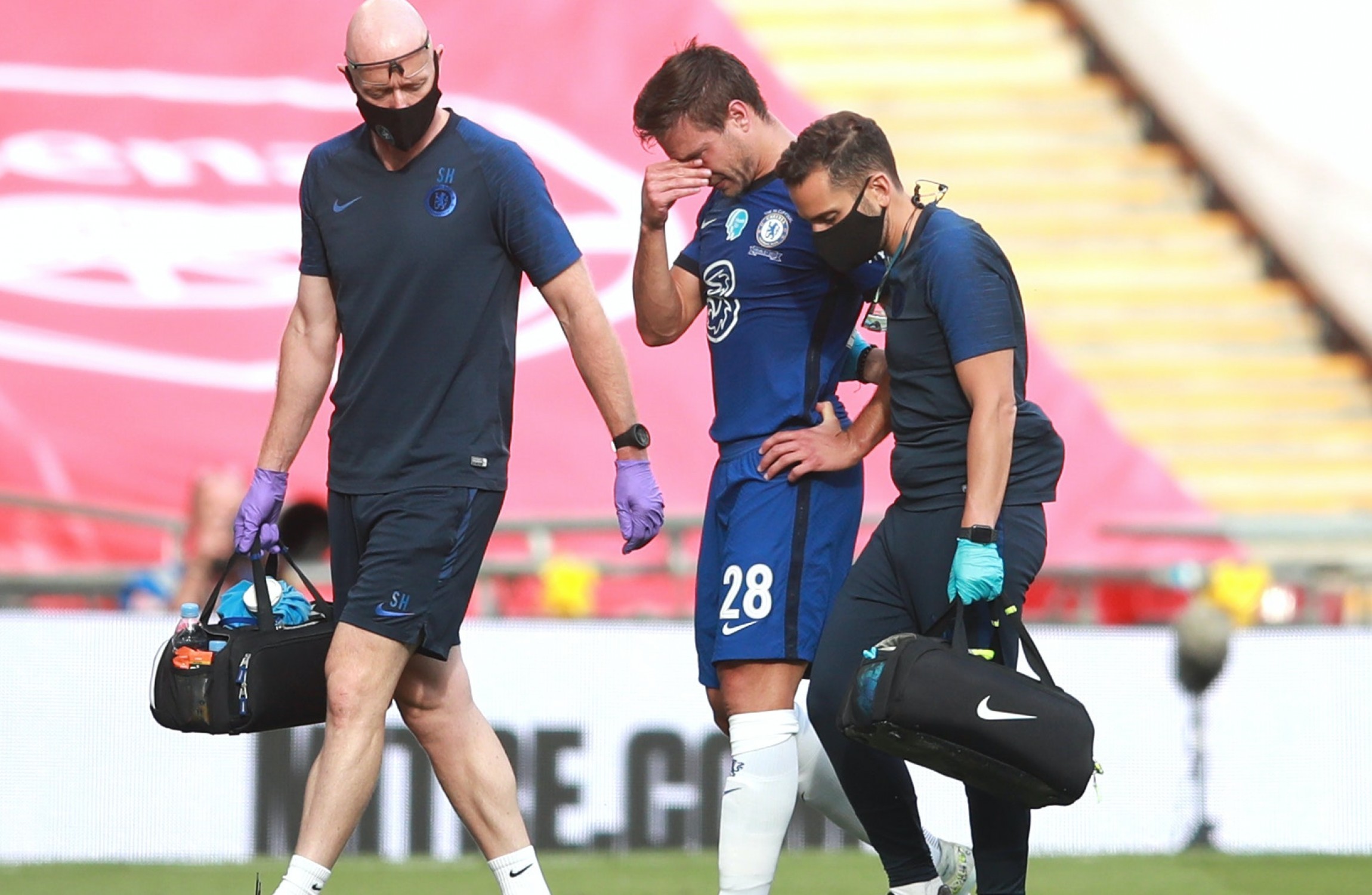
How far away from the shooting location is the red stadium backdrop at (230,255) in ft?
35.7

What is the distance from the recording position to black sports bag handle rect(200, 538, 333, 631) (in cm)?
471

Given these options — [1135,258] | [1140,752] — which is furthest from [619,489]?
[1135,258]

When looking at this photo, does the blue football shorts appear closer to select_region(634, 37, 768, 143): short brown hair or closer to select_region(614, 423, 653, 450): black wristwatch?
select_region(614, 423, 653, 450): black wristwatch

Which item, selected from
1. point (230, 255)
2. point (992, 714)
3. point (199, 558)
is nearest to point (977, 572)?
point (992, 714)

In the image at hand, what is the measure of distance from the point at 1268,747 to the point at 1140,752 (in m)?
0.49

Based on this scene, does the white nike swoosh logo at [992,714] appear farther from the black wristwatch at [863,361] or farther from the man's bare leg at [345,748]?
the man's bare leg at [345,748]

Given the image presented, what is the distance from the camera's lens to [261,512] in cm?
484

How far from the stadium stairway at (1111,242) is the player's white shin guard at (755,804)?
24.9 ft

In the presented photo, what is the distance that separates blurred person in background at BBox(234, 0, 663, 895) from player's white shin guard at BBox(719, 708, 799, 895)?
0.48 meters

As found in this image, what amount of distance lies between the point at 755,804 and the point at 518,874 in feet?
1.97

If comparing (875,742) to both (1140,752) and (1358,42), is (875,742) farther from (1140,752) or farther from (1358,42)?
(1358,42)

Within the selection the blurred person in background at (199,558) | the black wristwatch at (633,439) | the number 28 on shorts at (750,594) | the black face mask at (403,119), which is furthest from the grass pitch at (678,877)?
the black face mask at (403,119)

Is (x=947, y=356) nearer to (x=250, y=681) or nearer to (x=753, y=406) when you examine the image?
(x=753, y=406)

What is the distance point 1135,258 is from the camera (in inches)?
526
